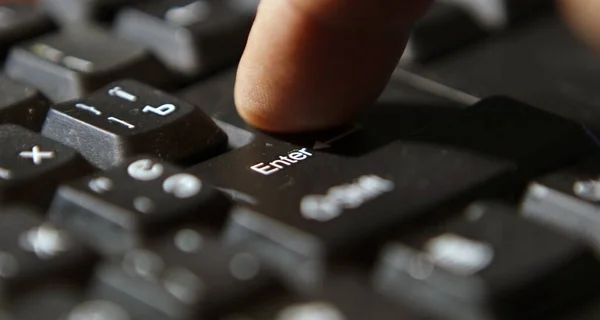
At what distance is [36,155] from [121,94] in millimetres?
83

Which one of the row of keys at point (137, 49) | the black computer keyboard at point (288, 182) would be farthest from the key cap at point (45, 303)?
the row of keys at point (137, 49)

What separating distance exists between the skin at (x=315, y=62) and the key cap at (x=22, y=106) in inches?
4.7

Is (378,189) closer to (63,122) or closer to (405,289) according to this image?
(405,289)

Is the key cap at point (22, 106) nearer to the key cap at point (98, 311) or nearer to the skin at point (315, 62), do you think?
the skin at point (315, 62)

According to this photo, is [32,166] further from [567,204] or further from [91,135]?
[567,204]

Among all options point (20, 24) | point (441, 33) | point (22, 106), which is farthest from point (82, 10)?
point (441, 33)

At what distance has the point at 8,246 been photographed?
1.32ft

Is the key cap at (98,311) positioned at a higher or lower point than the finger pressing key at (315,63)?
lower

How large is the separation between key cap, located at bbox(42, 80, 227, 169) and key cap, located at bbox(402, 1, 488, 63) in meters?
0.18

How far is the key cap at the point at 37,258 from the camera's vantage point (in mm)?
378

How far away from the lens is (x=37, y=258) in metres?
0.39

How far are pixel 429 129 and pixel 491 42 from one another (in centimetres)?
19

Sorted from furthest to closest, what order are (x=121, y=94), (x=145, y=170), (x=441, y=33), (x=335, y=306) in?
(x=441, y=33) < (x=121, y=94) < (x=145, y=170) < (x=335, y=306)

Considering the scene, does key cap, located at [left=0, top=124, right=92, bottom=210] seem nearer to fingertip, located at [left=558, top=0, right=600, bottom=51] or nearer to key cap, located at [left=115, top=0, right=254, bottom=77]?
key cap, located at [left=115, top=0, right=254, bottom=77]
